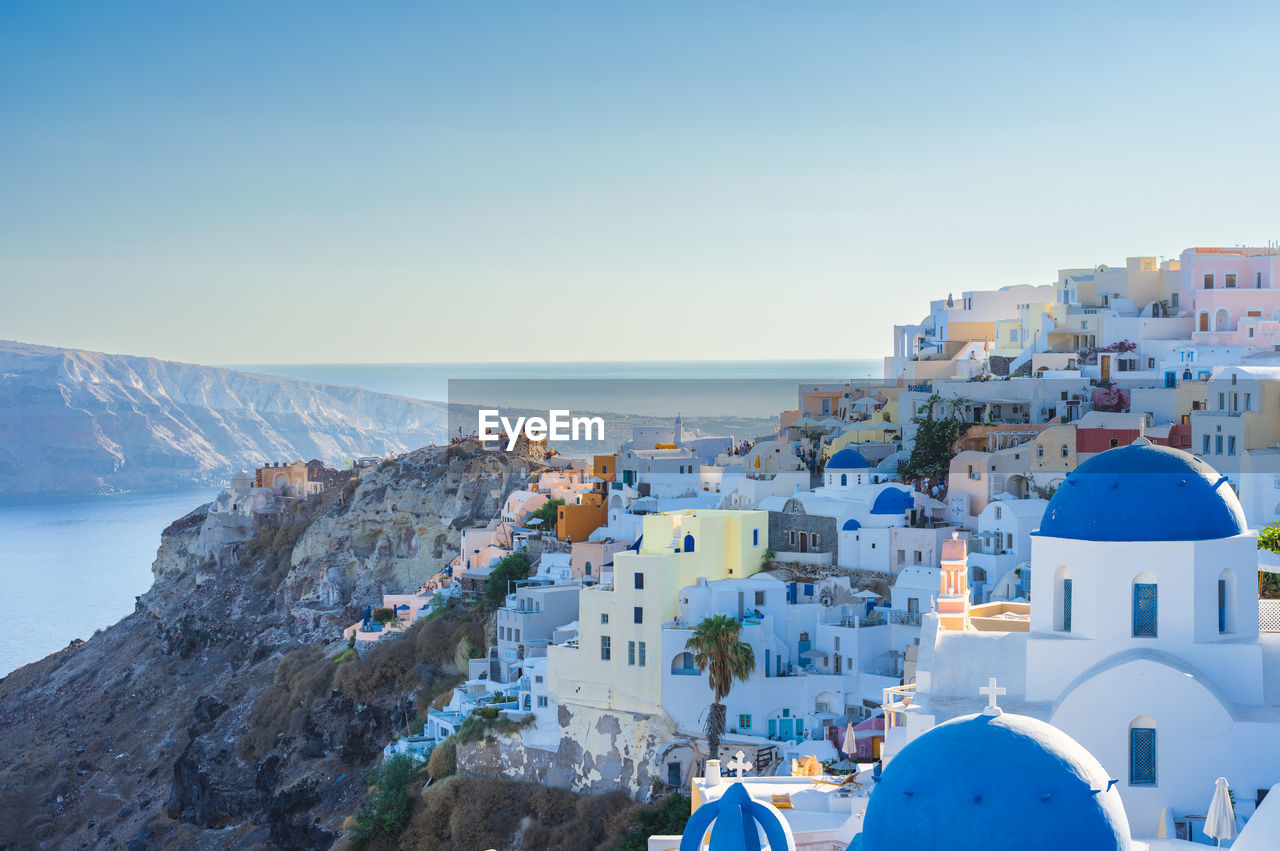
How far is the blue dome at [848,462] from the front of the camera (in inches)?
1483

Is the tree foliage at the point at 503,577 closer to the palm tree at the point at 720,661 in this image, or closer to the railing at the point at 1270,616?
the palm tree at the point at 720,661

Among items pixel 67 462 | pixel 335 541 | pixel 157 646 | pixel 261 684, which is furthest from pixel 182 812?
pixel 67 462

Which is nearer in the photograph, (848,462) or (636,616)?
(636,616)

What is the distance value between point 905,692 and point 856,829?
568 cm

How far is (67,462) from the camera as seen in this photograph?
196 metres

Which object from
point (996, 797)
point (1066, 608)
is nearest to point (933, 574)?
point (1066, 608)

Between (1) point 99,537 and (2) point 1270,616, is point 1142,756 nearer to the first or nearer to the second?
(2) point 1270,616

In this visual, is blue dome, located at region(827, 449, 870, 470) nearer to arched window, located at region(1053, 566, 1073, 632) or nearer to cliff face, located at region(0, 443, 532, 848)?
cliff face, located at region(0, 443, 532, 848)

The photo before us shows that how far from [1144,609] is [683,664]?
14.4 meters

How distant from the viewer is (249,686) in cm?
5325

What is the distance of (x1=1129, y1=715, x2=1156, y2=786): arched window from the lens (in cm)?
1566

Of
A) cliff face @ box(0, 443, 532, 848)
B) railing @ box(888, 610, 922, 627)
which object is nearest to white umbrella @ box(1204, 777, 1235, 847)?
railing @ box(888, 610, 922, 627)

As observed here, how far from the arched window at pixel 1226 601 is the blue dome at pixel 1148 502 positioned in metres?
0.49

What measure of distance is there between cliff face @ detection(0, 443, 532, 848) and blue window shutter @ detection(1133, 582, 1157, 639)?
81.8ft
